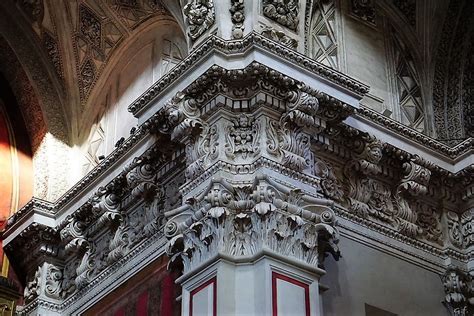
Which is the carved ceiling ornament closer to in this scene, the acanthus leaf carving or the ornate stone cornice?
the ornate stone cornice

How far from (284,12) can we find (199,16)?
0.84m

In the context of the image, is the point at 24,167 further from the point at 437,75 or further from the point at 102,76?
the point at 437,75

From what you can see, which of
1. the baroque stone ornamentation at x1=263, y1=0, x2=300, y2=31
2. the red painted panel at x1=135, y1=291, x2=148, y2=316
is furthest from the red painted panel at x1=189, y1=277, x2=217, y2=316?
the baroque stone ornamentation at x1=263, y1=0, x2=300, y2=31

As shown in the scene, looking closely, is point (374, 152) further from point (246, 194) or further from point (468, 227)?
point (246, 194)

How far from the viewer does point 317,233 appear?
8.96 meters

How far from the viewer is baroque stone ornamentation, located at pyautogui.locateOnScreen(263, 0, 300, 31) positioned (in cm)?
1005

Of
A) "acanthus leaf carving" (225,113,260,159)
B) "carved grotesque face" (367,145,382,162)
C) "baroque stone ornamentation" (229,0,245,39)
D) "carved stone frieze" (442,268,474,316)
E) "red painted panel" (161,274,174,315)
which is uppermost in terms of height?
"baroque stone ornamentation" (229,0,245,39)

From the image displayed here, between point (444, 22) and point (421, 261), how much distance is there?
10.1 feet

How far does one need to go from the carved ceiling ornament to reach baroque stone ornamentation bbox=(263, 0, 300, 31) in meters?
0.54

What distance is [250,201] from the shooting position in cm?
876

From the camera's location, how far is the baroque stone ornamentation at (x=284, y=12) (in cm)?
1005

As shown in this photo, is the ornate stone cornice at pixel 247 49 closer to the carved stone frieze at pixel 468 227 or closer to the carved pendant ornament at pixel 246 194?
the carved pendant ornament at pixel 246 194

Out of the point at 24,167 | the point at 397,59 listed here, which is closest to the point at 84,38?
the point at 24,167

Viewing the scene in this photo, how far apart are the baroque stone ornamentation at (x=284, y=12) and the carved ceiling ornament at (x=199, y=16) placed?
0.54 meters
